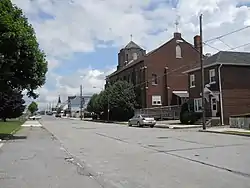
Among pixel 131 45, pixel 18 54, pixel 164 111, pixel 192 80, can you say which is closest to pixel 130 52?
pixel 131 45

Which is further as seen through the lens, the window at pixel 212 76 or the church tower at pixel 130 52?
the church tower at pixel 130 52

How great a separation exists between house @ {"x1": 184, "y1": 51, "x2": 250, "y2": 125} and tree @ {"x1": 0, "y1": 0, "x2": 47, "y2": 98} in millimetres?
20245

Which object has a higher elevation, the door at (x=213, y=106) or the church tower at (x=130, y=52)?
the church tower at (x=130, y=52)

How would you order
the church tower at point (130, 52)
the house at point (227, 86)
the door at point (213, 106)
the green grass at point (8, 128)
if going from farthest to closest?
the church tower at point (130, 52)
the door at point (213, 106)
the house at point (227, 86)
the green grass at point (8, 128)

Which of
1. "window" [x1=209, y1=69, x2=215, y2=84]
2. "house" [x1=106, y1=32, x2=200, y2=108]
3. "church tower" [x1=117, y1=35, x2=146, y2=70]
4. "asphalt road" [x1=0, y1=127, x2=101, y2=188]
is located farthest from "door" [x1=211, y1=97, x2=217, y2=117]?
"church tower" [x1=117, y1=35, x2=146, y2=70]

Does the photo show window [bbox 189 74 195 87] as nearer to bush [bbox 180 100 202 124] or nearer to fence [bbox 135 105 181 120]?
bush [bbox 180 100 202 124]

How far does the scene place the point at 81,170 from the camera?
11773mm

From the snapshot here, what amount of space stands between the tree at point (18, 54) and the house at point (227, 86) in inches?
797

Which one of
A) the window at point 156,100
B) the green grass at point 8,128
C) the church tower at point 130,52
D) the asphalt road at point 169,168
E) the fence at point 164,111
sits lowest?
the asphalt road at point 169,168

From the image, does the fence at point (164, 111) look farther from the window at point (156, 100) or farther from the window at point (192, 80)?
the window at point (192, 80)

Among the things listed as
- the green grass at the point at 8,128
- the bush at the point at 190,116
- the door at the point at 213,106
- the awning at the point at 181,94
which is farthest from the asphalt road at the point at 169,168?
the awning at the point at 181,94

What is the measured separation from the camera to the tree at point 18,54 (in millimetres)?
23125

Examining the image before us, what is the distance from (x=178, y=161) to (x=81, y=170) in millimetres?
3429

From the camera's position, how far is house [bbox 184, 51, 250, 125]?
41406 mm
